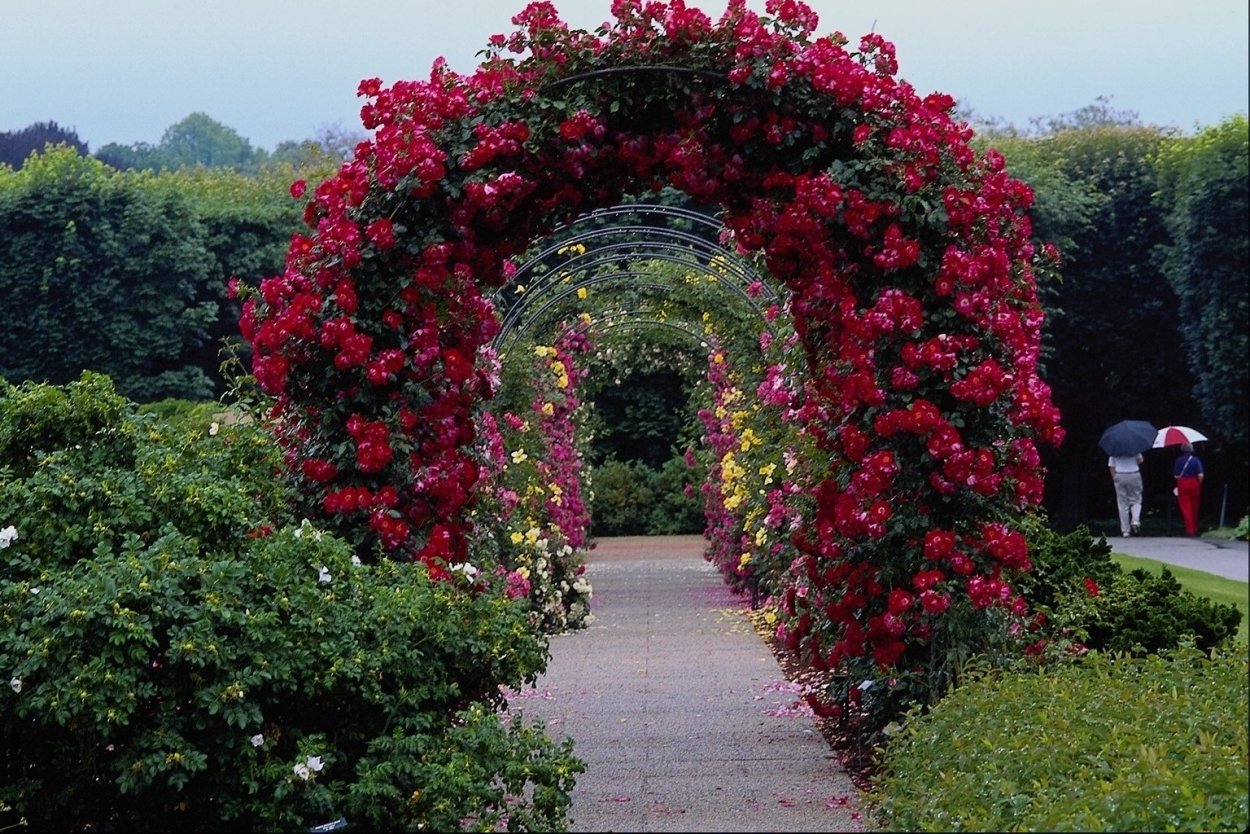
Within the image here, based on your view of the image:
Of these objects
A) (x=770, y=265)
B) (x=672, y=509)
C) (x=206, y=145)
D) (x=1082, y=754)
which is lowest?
(x=672, y=509)

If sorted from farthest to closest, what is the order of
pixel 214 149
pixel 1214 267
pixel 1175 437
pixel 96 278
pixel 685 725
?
pixel 214 149
pixel 96 278
pixel 1175 437
pixel 1214 267
pixel 685 725

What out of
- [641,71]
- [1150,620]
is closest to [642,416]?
[1150,620]

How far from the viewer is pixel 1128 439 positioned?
17000 mm

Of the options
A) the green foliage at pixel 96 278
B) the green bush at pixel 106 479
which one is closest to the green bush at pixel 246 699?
the green bush at pixel 106 479

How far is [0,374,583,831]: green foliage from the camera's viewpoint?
3.64 meters

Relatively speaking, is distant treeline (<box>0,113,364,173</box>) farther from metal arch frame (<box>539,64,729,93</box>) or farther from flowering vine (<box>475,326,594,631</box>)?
metal arch frame (<box>539,64,729,93</box>)

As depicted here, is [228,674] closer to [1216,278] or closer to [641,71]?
[641,71]

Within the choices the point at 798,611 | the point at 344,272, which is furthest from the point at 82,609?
the point at 798,611

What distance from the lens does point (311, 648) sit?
383 cm

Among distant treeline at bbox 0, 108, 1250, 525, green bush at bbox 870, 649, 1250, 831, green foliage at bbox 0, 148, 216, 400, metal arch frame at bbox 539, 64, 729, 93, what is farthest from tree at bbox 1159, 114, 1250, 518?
green foliage at bbox 0, 148, 216, 400

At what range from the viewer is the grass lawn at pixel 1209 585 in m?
11.0

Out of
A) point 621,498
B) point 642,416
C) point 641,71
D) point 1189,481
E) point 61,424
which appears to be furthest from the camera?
point 642,416

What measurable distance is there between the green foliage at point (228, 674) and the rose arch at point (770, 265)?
77 centimetres

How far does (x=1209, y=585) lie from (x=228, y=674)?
33.4ft
